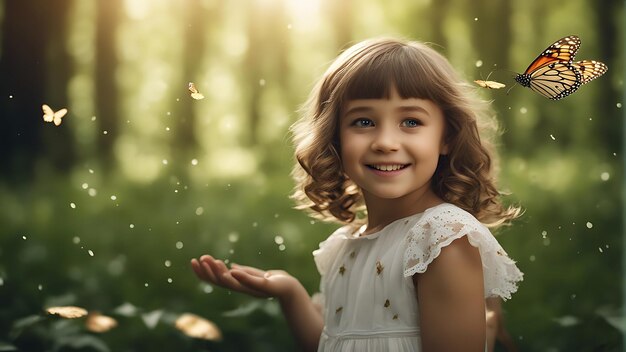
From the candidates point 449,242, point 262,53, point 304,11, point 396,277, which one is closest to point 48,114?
point 262,53

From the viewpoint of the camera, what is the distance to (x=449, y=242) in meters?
1.46

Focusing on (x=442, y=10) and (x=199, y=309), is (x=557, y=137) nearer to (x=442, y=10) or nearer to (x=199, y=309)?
(x=442, y=10)

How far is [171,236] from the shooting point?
266 centimetres

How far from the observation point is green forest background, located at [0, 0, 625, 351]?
257cm

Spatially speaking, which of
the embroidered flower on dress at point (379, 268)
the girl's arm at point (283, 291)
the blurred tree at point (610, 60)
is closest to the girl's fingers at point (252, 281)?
the girl's arm at point (283, 291)

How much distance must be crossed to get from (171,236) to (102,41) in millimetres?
698

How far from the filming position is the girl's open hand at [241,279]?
5.87 ft

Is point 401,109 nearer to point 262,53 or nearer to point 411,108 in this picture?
point 411,108

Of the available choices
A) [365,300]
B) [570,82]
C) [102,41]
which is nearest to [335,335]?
[365,300]

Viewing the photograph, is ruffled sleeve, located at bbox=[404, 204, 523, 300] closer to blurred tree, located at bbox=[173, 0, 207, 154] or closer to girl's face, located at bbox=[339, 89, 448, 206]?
girl's face, located at bbox=[339, 89, 448, 206]

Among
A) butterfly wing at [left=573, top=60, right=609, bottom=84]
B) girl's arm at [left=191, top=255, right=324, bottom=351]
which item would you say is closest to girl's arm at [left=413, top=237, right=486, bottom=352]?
girl's arm at [left=191, top=255, right=324, bottom=351]

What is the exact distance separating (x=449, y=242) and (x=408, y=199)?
21 centimetres

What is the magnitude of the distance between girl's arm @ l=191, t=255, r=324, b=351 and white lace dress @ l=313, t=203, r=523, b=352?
164 mm

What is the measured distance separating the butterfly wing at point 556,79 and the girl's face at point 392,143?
1.65 feet
